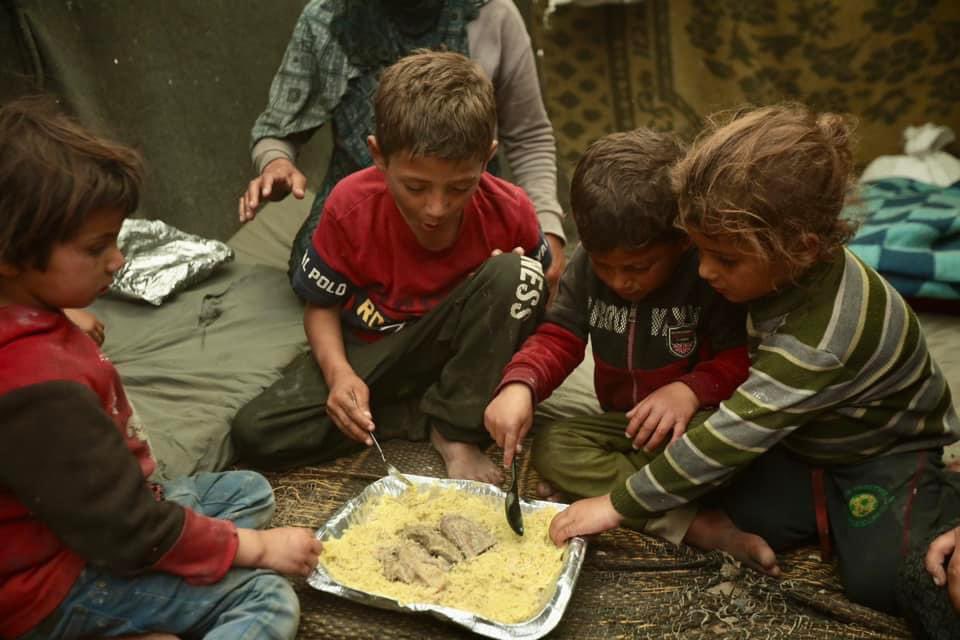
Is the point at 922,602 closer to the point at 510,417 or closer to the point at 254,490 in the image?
the point at 510,417

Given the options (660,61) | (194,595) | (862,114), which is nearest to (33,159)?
(194,595)

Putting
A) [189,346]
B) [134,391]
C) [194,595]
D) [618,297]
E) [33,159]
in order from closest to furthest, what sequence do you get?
[33,159] → [194,595] → [618,297] → [134,391] → [189,346]

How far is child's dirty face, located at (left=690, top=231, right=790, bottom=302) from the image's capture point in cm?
131

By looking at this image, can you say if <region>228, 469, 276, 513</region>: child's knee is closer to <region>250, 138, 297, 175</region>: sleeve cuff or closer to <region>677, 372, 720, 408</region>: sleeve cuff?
<region>677, 372, 720, 408</region>: sleeve cuff

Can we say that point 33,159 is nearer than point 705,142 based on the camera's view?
Yes

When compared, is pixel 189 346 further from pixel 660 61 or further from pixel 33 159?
pixel 660 61

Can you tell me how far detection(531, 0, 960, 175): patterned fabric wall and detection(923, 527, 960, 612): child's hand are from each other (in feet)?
6.42

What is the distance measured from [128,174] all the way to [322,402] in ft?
2.47

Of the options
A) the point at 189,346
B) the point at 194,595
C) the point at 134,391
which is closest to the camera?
the point at 194,595

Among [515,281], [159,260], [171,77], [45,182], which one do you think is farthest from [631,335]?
[171,77]

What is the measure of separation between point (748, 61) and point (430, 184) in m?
1.77

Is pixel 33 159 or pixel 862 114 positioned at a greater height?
pixel 33 159

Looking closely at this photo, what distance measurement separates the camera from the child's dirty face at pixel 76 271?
1.17 metres

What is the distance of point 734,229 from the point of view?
1.28 m
